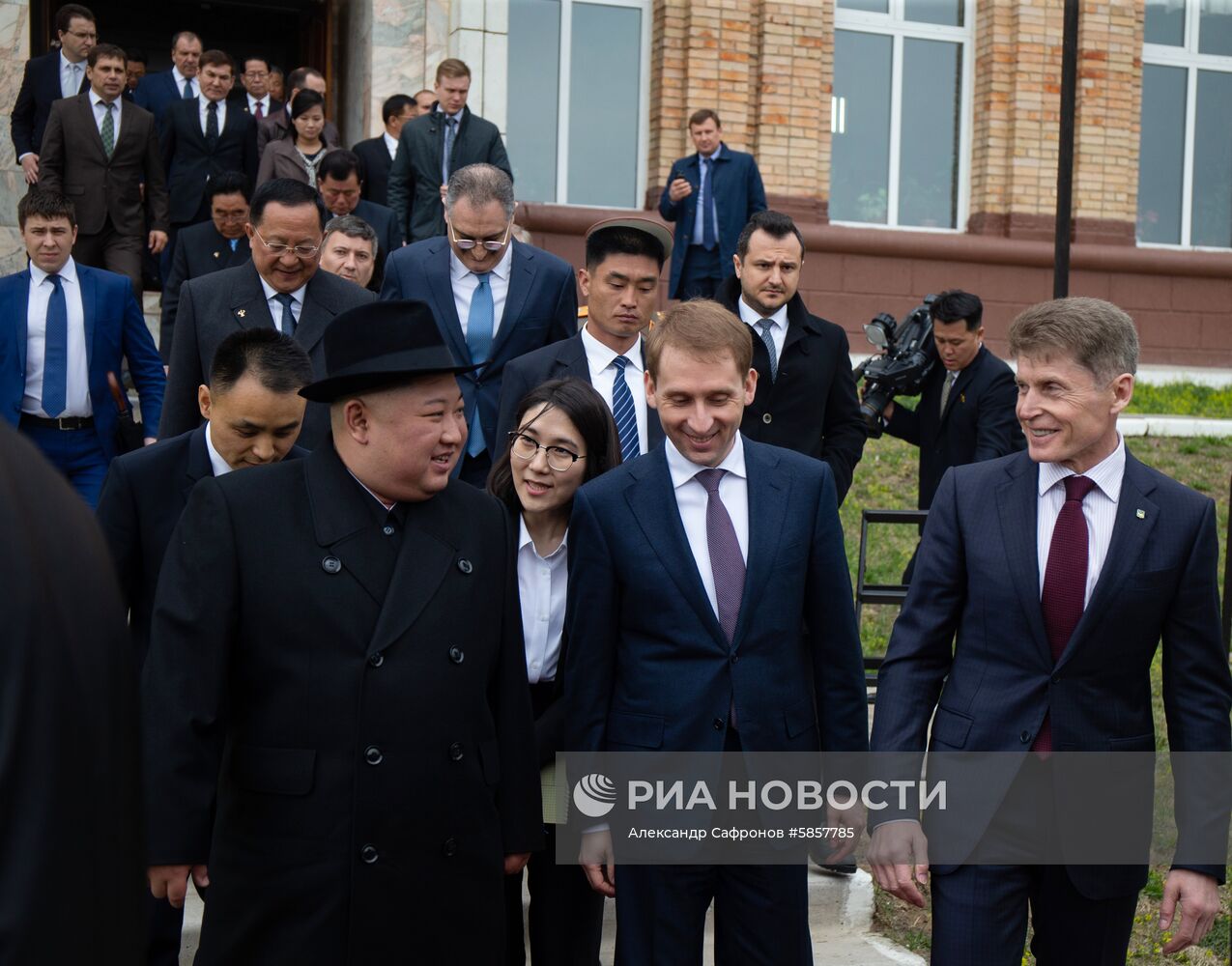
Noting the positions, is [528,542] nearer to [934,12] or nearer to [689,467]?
[689,467]

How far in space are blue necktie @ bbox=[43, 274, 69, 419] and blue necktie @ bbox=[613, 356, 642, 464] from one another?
3.22 meters

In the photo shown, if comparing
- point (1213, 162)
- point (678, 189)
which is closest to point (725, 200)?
point (678, 189)

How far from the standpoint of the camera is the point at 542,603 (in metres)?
4.09

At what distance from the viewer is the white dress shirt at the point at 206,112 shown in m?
10.5

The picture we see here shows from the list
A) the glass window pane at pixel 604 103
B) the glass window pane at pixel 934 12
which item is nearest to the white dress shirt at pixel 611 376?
the glass window pane at pixel 604 103

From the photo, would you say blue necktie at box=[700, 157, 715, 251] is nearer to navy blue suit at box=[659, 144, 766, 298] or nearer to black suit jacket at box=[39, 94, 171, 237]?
Result: navy blue suit at box=[659, 144, 766, 298]

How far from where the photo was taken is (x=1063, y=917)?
3.50 metres

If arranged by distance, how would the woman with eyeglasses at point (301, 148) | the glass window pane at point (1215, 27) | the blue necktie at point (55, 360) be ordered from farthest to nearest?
1. the glass window pane at point (1215, 27)
2. the woman with eyeglasses at point (301, 148)
3. the blue necktie at point (55, 360)

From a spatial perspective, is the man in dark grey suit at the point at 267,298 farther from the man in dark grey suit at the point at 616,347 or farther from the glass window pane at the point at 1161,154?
the glass window pane at the point at 1161,154

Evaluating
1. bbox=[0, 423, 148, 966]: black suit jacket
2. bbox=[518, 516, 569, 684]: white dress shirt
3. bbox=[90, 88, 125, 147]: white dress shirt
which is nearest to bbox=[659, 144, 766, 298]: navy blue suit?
bbox=[90, 88, 125, 147]: white dress shirt

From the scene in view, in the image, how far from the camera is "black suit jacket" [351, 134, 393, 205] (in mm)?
10742

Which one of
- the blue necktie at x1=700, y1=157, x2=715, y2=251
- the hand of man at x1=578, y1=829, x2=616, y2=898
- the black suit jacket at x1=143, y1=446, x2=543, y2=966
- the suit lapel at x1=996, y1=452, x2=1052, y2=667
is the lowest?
the hand of man at x1=578, y1=829, x2=616, y2=898

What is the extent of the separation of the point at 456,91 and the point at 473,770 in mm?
7431

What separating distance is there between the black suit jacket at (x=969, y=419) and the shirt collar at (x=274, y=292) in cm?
320
